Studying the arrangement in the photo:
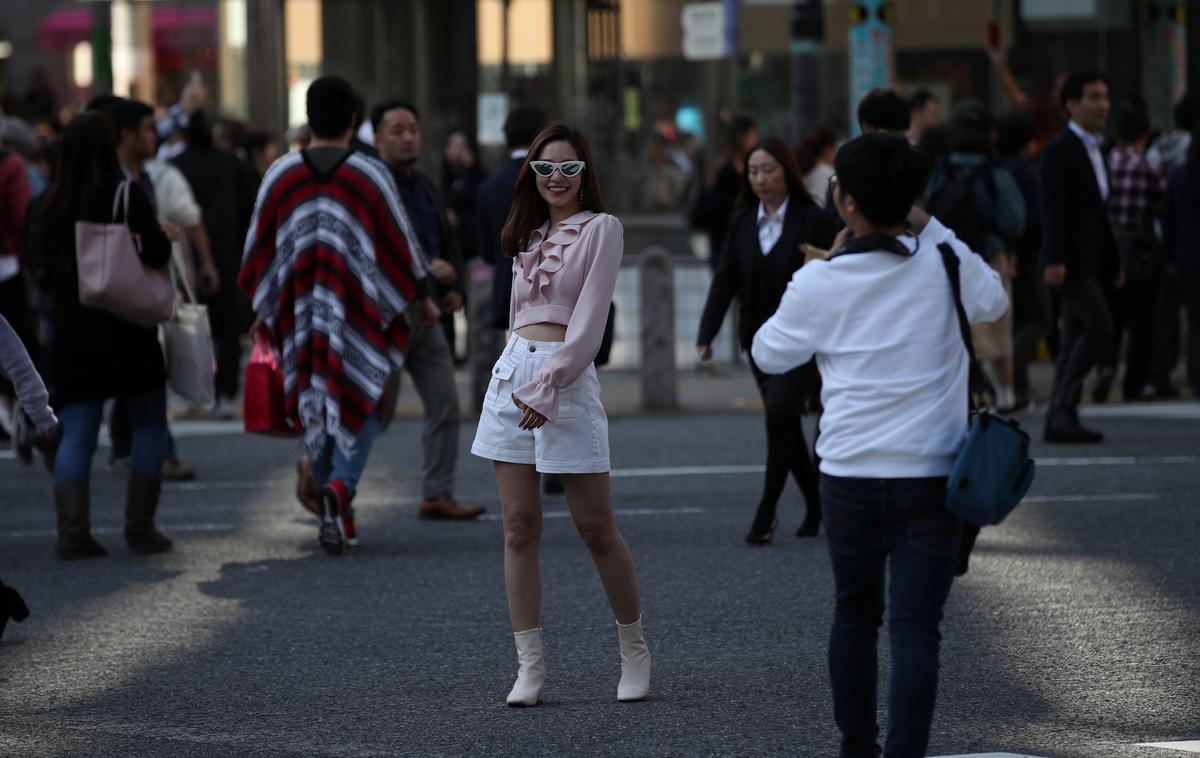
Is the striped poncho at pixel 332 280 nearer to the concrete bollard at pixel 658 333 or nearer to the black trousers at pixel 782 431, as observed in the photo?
the black trousers at pixel 782 431

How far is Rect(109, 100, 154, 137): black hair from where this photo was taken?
9008 millimetres

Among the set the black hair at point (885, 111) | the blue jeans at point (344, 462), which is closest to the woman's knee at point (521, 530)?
the blue jeans at point (344, 462)

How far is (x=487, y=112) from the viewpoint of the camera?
20016mm

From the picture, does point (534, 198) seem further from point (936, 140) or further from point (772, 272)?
point (936, 140)

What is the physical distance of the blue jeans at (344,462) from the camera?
332 inches

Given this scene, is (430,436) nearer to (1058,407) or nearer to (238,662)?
(238,662)

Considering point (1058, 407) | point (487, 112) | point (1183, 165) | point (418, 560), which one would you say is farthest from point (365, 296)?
point (487, 112)

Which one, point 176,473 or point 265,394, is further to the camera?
point 176,473

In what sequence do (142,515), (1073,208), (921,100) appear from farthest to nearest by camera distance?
1. (921,100)
2. (1073,208)
3. (142,515)

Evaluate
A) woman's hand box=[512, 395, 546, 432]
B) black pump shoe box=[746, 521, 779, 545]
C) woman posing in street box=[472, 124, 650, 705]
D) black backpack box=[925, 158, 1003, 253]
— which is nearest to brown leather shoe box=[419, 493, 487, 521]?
black pump shoe box=[746, 521, 779, 545]

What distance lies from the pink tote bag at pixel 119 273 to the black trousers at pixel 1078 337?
5.39m

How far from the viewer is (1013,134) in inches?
523

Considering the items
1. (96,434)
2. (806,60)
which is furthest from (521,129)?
(806,60)

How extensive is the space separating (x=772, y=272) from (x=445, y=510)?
2.14 metres
